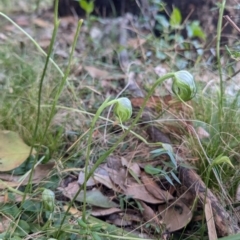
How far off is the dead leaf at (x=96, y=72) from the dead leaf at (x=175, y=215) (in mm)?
862

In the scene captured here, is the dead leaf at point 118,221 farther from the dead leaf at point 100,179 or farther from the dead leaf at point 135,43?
the dead leaf at point 135,43

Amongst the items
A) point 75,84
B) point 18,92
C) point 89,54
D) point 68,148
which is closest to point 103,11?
point 89,54

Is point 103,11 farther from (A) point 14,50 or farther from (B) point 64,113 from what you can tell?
(B) point 64,113

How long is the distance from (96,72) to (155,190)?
877mm

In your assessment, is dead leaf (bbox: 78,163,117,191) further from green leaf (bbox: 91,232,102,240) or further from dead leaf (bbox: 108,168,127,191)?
green leaf (bbox: 91,232,102,240)

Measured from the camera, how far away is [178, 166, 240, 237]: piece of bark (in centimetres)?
115

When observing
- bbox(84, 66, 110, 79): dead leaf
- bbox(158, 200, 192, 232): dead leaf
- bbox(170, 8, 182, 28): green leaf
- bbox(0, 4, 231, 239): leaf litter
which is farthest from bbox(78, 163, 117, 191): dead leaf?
bbox(170, 8, 182, 28): green leaf

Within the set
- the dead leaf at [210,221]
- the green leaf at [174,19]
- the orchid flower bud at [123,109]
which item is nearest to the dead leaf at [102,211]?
the dead leaf at [210,221]

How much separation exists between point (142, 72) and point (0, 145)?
0.80m

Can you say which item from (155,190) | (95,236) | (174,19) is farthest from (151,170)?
(174,19)

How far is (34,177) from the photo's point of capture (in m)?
1.33

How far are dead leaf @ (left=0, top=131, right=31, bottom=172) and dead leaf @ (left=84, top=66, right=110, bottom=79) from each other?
672 millimetres

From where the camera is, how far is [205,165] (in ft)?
4.24

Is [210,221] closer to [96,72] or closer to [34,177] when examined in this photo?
[34,177]
